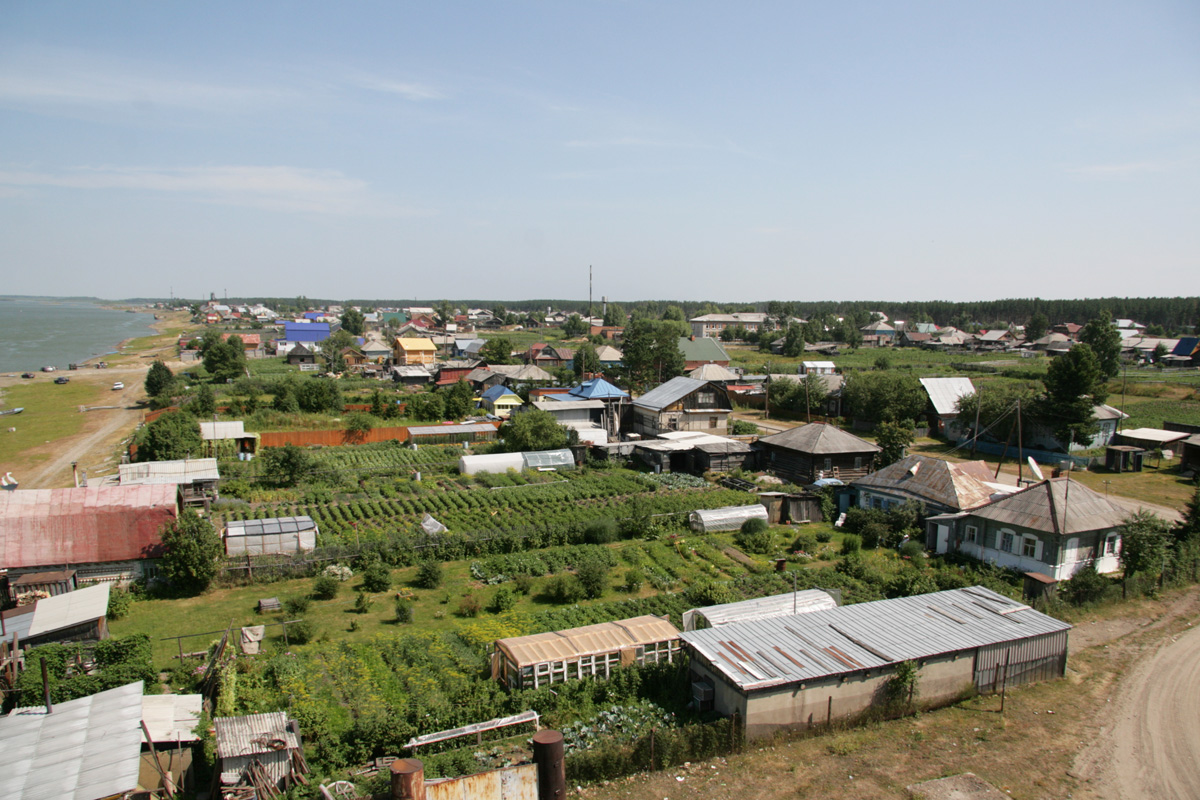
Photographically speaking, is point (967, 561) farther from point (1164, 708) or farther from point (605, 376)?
point (605, 376)

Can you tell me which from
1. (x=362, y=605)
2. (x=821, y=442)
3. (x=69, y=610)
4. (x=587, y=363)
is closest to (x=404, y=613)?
(x=362, y=605)

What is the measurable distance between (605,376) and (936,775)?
48.6 metres

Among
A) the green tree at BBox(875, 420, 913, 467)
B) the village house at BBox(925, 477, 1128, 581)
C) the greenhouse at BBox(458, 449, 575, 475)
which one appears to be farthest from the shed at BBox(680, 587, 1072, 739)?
the greenhouse at BBox(458, 449, 575, 475)

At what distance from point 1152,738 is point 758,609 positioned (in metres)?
7.25

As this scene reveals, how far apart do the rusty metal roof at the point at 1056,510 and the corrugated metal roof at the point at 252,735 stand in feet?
63.2

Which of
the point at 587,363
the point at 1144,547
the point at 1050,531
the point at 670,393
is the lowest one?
the point at 1144,547

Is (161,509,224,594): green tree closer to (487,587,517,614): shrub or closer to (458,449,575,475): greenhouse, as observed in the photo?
(487,587,517,614): shrub

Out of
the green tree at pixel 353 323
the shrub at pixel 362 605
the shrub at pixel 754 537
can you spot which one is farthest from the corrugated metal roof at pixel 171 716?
the green tree at pixel 353 323

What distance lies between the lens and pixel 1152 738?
1228cm

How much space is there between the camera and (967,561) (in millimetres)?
→ 21141

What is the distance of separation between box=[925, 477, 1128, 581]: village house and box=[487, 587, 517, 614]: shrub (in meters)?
14.2

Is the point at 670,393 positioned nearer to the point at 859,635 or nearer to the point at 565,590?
the point at 565,590

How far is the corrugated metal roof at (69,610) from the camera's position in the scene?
14406mm

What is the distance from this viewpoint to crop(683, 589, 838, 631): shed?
1537 centimetres
